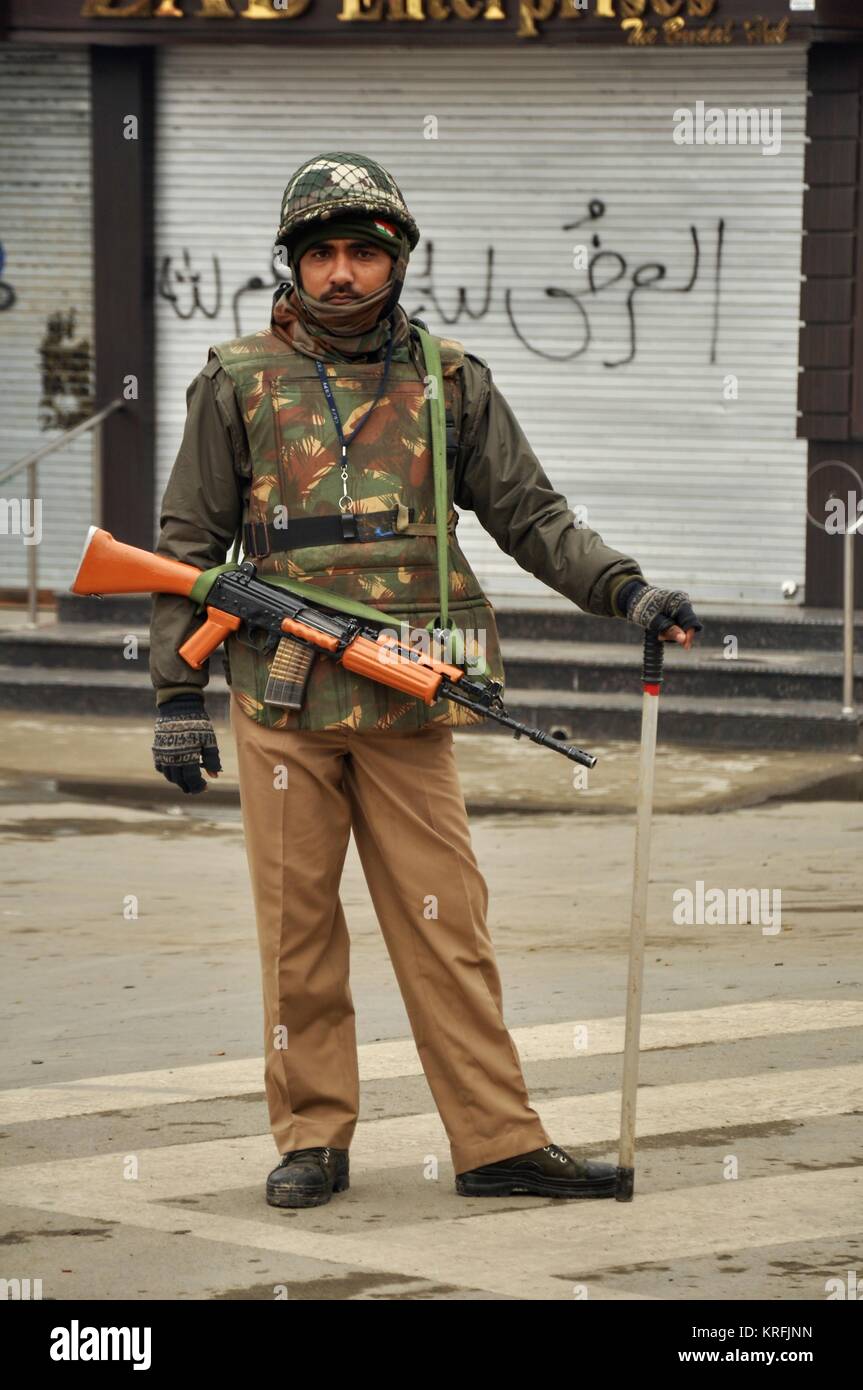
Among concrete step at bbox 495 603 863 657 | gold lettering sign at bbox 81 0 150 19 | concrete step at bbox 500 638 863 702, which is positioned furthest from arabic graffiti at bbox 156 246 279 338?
concrete step at bbox 500 638 863 702

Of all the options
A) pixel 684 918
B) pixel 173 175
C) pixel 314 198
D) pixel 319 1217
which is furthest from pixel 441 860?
pixel 173 175

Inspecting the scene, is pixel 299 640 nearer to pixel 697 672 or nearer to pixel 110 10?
pixel 697 672

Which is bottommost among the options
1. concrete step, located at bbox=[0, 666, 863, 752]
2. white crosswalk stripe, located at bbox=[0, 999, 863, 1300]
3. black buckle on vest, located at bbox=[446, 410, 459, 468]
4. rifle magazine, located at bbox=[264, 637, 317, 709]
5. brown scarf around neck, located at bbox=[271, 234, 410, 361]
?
white crosswalk stripe, located at bbox=[0, 999, 863, 1300]

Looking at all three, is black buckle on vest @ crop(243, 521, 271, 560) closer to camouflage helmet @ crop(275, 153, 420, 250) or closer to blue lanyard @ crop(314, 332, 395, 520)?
blue lanyard @ crop(314, 332, 395, 520)

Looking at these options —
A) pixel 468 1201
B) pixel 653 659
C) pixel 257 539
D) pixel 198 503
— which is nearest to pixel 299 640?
pixel 257 539

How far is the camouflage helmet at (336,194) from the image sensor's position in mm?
4719

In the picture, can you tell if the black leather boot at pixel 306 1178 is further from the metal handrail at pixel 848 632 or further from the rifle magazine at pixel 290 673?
the metal handrail at pixel 848 632

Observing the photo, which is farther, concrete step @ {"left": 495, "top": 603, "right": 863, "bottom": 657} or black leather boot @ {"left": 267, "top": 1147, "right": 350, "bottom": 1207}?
concrete step @ {"left": 495, "top": 603, "right": 863, "bottom": 657}

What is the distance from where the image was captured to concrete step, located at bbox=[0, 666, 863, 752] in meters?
11.4

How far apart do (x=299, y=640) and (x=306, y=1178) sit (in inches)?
43.7

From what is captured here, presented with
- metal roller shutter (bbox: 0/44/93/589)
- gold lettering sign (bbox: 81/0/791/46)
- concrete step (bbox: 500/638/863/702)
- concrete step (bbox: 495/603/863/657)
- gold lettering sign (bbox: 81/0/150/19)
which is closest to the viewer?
concrete step (bbox: 500/638/863/702)

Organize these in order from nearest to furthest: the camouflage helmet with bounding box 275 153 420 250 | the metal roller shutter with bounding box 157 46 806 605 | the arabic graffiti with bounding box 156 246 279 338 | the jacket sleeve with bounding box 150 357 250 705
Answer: the camouflage helmet with bounding box 275 153 420 250, the jacket sleeve with bounding box 150 357 250 705, the metal roller shutter with bounding box 157 46 806 605, the arabic graffiti with bounding box 156 246 279 338

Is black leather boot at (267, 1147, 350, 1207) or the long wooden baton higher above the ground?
the long wooden baton

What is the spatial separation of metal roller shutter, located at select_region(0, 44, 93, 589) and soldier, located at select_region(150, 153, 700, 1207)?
1016 cm
